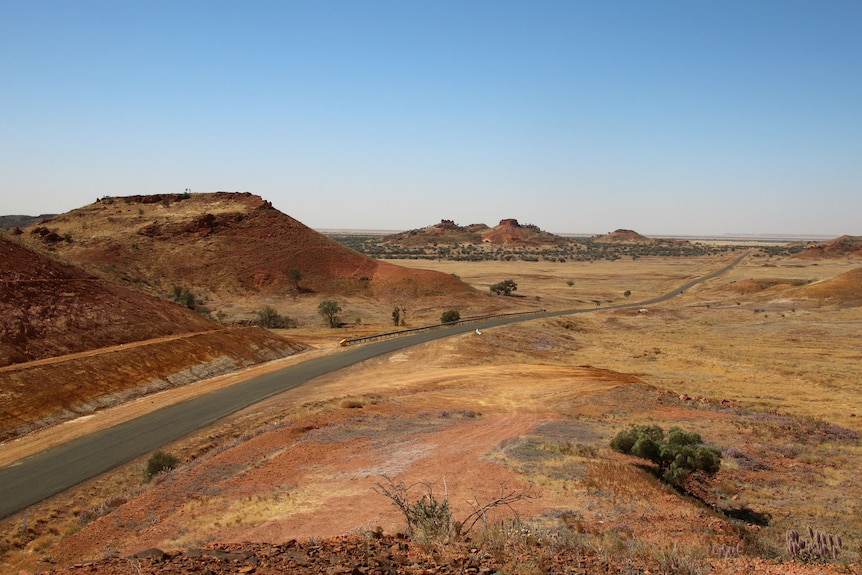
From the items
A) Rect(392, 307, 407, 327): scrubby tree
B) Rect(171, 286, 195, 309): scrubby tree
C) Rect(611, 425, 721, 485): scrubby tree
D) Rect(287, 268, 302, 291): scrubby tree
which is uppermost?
Rect(287, 268, 302, 291): scrubby tree

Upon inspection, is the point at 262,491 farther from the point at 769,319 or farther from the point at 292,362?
the point at 769,319

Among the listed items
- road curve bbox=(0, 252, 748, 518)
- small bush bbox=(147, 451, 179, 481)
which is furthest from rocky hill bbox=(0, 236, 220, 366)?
small bush bbox=(147, 451, 179, 481)

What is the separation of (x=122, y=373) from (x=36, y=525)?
15228 millimetres

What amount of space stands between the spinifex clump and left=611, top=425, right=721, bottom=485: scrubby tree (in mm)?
3968

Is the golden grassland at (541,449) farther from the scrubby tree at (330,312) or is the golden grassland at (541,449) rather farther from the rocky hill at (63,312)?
the scrubby tree at (330,312)

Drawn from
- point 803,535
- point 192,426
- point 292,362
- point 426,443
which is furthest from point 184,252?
point 803,535

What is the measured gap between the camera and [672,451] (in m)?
14.4

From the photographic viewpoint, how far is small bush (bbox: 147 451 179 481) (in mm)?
16734

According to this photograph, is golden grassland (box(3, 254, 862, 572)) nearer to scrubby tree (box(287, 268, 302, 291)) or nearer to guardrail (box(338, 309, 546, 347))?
guardrail (box(338, 309, 546, 347))

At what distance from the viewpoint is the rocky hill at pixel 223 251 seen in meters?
66.2

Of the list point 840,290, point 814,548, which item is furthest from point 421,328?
point 840,290

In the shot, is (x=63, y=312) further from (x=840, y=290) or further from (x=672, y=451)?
(x=840, y=290)

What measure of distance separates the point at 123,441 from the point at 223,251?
54.2 meters

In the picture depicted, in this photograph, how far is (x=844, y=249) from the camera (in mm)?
165625
